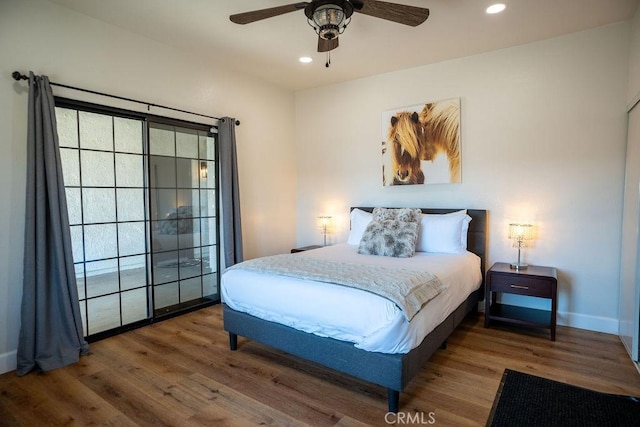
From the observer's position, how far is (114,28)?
3180 mm

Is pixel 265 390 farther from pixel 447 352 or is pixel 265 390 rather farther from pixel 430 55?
pixel 430 55

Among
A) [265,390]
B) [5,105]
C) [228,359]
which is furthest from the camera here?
[228,359]

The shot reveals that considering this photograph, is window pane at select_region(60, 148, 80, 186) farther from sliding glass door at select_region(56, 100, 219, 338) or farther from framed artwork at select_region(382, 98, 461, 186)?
framed artwork at select_region(382, 98, 461, 186)

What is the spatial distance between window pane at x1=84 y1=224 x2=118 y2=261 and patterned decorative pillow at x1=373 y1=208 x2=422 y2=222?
2.68 metres

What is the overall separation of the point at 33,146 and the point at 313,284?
7.64 ft

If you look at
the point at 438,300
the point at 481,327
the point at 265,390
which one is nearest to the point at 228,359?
the point at 265,390

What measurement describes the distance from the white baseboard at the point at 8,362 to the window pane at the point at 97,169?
1.41 meters

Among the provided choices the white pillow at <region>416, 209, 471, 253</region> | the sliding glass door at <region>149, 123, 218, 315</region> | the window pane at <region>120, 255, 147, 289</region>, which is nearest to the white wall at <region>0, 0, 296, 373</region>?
the sliding glass door at <region>149, 123, 218, 315</region>

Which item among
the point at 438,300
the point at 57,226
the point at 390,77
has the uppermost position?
the point at 390,77

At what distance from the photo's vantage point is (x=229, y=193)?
4.06 metres

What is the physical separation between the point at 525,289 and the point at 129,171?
3.88 m

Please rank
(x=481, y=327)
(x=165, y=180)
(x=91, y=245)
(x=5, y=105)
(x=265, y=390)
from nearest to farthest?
(x=265, y=390)
(x=5, y=105)
(x=91, y=245)
(x=481, y=327)
(x=165, y=180)

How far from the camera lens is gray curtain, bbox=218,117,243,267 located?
13.3 ft

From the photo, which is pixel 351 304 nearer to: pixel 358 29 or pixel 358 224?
pixel 358 224
